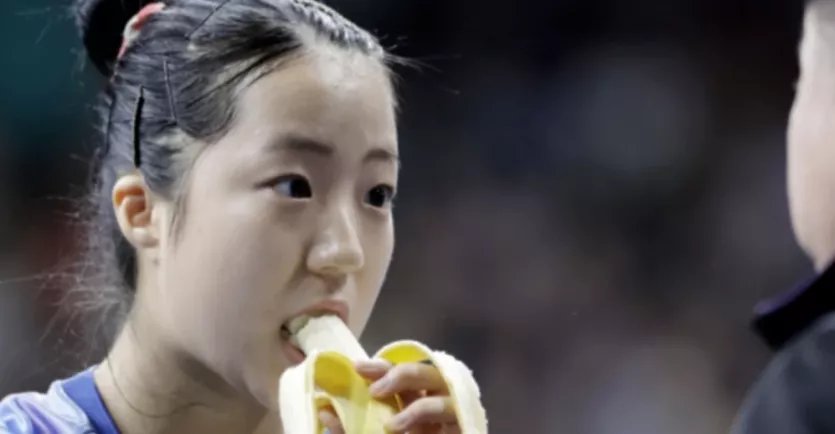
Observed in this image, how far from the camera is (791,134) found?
55 cm

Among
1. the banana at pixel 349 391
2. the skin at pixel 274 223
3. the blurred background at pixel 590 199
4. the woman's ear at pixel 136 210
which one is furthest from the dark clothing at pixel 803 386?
the blurred background at pixel 590 199

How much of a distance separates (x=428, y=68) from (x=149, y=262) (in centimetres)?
50

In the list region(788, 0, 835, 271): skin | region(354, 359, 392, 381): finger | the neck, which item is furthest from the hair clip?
region(788, 0, 835, 271): skin

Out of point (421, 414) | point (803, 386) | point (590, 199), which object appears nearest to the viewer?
point (803, 386)

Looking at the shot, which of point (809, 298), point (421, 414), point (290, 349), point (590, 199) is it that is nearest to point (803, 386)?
point (809, 298)

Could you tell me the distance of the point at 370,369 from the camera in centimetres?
61

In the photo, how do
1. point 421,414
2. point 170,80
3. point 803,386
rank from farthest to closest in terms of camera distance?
point 170,80
point 421,414
point 803,386

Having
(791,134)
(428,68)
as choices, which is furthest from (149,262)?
(428,68)

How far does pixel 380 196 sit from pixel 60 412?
0.79ft

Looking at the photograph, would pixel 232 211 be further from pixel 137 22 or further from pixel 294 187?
pixel 137 22

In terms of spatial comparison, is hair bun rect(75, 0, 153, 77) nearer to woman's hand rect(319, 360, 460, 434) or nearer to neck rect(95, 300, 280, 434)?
neck rect(95, 300, 280, 434)

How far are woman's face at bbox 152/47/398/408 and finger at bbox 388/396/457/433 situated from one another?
10cm

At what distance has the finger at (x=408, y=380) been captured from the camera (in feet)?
1.98

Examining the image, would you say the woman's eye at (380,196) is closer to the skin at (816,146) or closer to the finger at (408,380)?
the finger at (408,380)
